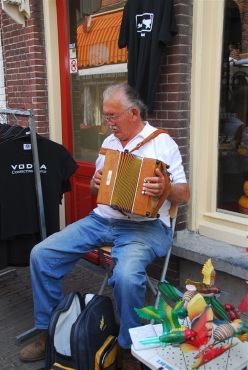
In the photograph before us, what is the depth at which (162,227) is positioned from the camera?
2.69m

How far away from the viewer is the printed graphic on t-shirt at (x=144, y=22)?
2.87 m

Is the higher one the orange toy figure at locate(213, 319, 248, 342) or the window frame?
the window frame

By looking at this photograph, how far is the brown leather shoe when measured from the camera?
2686 mm

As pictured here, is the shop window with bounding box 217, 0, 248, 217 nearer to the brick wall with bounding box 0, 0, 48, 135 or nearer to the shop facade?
the shop facade

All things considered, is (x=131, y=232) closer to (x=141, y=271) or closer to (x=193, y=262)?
(x=141, y=271)

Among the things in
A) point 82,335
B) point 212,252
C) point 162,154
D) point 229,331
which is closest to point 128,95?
point 162,154

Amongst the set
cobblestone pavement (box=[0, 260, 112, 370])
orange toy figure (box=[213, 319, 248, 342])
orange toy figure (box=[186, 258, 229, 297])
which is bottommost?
cobblestone pavement (box=[0, 260, 112, 370])

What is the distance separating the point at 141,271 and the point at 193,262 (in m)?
0.88

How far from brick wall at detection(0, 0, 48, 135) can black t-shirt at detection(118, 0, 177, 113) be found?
139cm

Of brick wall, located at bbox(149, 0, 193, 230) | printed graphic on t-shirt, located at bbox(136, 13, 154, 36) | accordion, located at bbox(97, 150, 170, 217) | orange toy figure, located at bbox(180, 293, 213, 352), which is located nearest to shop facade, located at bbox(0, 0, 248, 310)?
brick wall, located at bbox(149, 0, 193, 230)

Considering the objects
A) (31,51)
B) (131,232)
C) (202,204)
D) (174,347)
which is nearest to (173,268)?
(202,204)

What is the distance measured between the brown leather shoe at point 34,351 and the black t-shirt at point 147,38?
1.85 metres

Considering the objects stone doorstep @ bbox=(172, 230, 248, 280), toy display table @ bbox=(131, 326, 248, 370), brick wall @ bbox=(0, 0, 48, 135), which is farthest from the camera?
brick wall @ bbox=(0, 0, 48, 135)

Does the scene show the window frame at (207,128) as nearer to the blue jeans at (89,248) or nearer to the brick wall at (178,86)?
the brick wall at (178,86)
